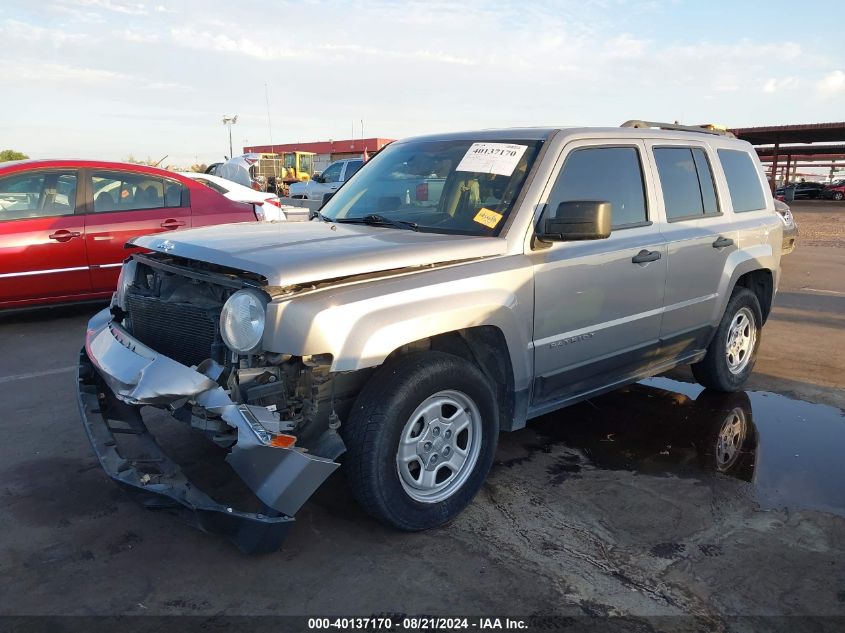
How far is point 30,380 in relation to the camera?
543cm

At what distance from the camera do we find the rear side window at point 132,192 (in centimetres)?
733

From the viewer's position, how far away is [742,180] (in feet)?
17.6

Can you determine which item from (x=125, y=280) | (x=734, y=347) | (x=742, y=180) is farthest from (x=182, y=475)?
(x=742, y=180)

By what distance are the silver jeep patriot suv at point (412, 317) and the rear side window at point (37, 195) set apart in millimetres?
3581

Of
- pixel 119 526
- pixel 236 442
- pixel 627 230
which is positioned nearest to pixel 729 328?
pixel 627 230

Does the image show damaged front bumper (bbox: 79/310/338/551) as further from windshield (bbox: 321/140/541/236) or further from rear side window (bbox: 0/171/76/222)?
rear side window (bbox: 0/171/76/222)

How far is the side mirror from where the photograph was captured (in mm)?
3420

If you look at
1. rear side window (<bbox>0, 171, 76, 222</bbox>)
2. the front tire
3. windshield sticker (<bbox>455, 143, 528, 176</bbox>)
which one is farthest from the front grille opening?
rear side window (<bbox>0, 171, 76, 222</bbox>)

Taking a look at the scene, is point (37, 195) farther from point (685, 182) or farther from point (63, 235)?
point (685, 182)

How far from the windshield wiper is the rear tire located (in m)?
2.64

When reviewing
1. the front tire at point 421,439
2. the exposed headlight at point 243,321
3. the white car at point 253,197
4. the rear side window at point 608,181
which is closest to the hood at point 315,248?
the exposed headlight at point 243,321

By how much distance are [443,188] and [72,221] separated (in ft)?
15.6

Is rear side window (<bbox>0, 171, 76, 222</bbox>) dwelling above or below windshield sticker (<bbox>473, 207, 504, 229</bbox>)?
above

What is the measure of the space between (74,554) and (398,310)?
Result: 5.82 feet
